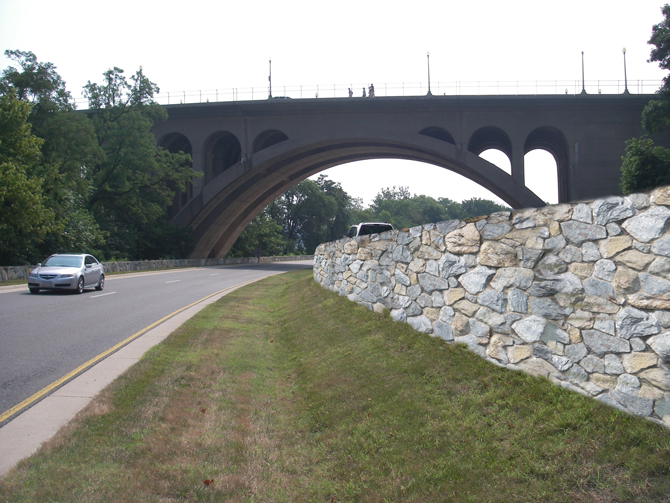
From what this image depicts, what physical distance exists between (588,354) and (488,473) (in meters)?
1.42

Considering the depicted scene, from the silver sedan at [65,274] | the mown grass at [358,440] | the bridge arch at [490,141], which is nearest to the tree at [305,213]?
the bridge arch at [490,141]

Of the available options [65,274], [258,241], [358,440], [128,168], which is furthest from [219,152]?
[358,440]

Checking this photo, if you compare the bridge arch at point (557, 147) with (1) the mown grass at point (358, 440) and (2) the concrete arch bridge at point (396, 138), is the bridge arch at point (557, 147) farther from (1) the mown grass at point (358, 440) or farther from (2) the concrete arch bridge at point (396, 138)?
(1) the mown grass at point (358, 440)

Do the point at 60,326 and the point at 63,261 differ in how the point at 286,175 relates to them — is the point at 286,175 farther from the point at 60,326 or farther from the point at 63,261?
the point at 60,326

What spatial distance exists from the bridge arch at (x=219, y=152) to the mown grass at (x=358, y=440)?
49.1m

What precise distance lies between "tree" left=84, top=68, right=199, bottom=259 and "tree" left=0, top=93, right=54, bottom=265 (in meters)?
13.5

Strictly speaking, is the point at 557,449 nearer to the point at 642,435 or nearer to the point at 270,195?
the point at 642,435

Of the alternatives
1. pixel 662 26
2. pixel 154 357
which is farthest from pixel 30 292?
pixel 662 26

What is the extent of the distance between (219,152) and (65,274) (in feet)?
139

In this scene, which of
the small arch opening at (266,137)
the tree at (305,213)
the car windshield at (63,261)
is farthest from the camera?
the tree at (305,213)

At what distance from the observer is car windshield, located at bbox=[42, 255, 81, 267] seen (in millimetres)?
18859

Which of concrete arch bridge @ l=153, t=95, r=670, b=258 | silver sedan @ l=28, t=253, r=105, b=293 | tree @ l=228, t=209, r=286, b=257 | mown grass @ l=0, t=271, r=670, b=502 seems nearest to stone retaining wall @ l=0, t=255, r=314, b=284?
tree @ l=228, t=209, r=286, b=257

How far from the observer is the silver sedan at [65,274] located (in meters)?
17.8

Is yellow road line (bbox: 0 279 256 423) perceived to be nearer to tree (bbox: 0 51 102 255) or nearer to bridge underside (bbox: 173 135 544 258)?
tree (bbox: 0 51 102 255)
